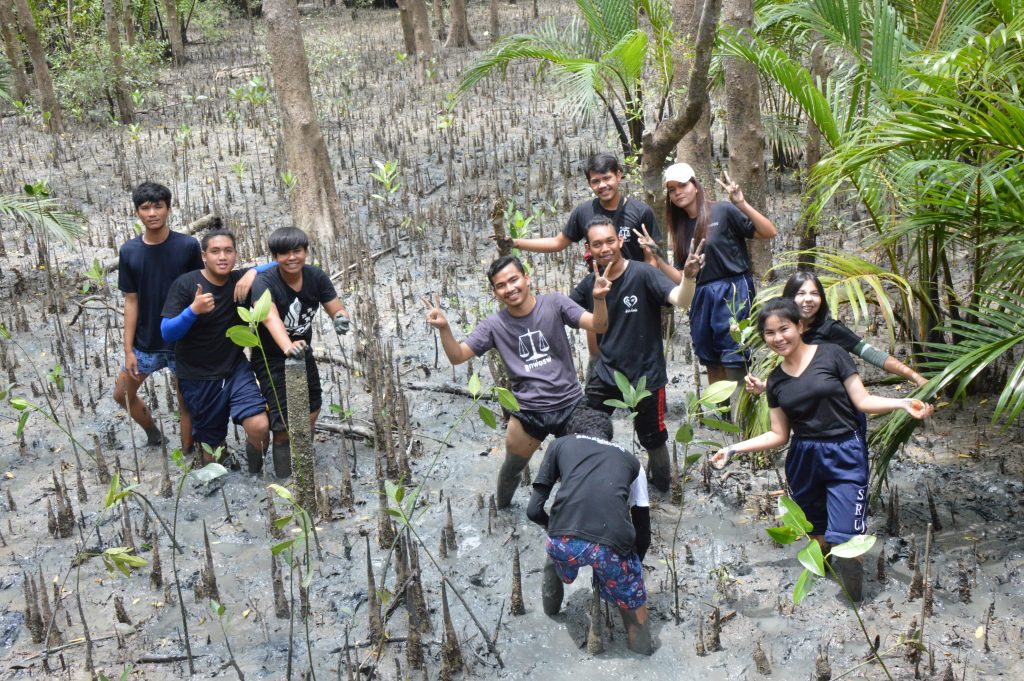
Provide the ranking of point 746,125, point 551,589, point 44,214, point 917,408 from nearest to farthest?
point 917,408, point 551,589, point 746,125, point 44,214

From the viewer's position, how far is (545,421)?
3936 millimetres

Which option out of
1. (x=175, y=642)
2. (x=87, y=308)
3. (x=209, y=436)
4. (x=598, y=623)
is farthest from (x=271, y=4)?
(x=598, y=623)

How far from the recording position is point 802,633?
346 centimetres

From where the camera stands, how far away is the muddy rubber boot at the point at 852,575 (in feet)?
11.3

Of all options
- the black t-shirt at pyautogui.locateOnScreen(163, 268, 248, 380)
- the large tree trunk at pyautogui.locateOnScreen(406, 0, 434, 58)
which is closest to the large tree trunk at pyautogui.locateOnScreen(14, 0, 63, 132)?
the large tree trunk at pyautogui.locateOnScreen(406, 0, 434, 58)

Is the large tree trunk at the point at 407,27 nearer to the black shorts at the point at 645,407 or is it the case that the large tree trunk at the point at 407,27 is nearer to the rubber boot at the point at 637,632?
the black shorts at the point at 645,407

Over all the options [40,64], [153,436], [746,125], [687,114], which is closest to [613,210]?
[687,114]

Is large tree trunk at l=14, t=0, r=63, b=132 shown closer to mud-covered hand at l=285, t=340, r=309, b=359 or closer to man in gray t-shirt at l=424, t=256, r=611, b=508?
mud-covered hand at l=285, t=340, r=309, b=359

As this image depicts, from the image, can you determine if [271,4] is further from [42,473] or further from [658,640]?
[658,640]

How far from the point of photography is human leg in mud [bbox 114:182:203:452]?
4.53 metres

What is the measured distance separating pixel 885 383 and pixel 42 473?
13.8 feet

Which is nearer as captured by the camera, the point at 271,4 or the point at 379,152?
the point at 271,4

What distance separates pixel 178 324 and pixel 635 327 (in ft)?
6.77

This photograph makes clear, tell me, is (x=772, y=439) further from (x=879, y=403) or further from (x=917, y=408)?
(x=917, y=408)
